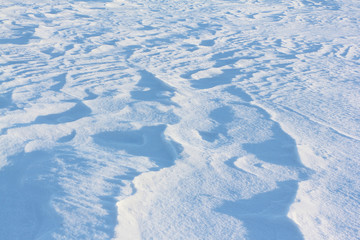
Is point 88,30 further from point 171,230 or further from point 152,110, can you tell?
point 171,230

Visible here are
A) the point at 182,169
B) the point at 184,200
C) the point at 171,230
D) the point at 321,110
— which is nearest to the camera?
the point at 171,230

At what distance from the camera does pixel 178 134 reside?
2.29m

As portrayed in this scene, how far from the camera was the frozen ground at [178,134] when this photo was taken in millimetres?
1602

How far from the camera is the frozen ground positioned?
160cm

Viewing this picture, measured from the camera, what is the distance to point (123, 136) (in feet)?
7.47

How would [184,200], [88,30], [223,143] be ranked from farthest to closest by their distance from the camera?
[88,30] < [223,143] < [184,200]

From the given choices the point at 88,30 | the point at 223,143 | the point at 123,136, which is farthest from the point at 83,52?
the point at 223,143

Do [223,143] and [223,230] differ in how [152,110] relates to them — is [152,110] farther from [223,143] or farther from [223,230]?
[223,230]

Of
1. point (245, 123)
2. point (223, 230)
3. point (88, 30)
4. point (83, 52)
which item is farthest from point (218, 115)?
point (88, 30)

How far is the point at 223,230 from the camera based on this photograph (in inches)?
61.0

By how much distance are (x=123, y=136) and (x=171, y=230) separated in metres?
0.88

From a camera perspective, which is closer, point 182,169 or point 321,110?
point 182,169

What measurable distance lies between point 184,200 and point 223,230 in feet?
0.80

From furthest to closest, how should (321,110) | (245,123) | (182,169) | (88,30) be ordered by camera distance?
(88,30), (321,110), (245,123), (182,169)
